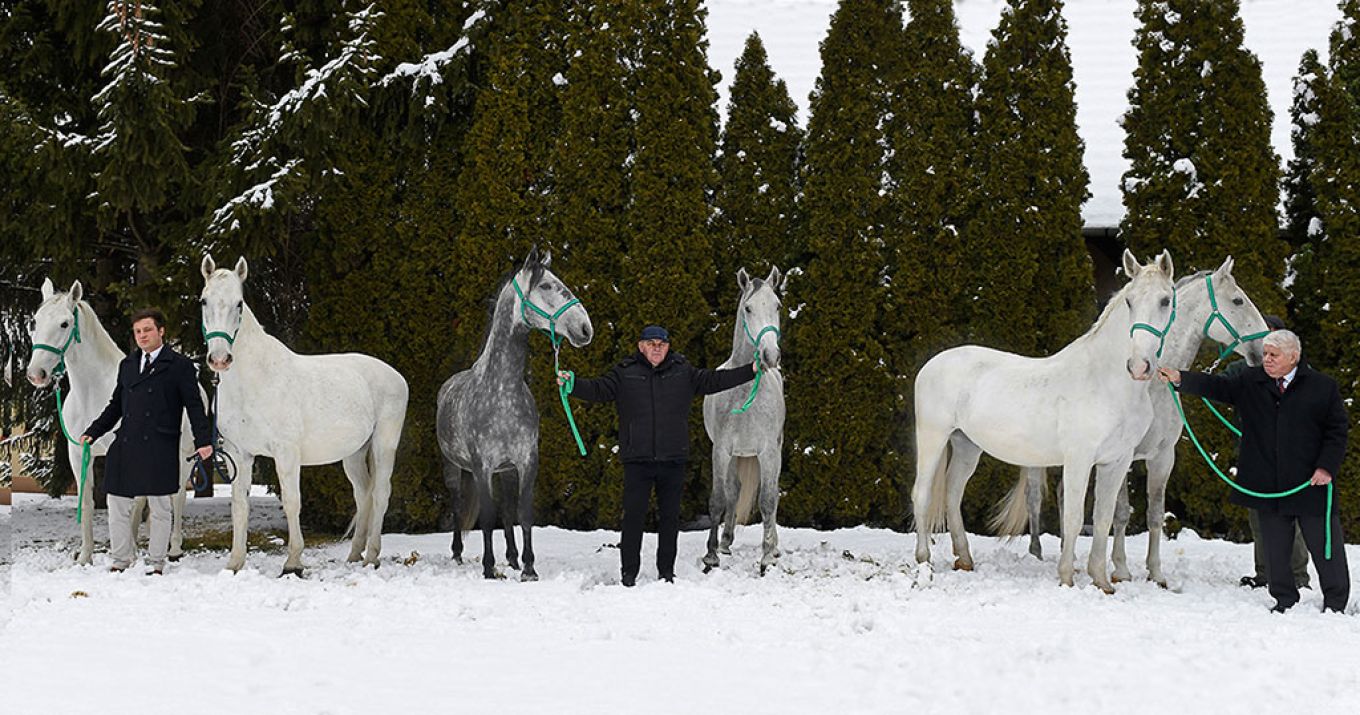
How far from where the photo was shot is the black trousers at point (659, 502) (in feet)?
23.3

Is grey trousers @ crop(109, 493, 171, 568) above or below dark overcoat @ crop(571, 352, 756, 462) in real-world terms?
below

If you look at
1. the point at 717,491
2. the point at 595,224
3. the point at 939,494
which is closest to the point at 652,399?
the point at 717,491

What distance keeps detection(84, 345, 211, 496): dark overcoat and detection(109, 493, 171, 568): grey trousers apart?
18 centimetres

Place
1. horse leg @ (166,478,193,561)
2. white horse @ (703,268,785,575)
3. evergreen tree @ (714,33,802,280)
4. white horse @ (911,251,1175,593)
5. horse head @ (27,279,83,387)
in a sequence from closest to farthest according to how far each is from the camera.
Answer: white horse @ (911,251,1175,593) < horse head @ (27,279,83,387) < white horse @ (703,268,785,575) < horse leg @ (166,478,193,561) < evergreen tree @ (714,33,802,280)

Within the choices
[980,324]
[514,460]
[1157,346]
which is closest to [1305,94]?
[980,324]

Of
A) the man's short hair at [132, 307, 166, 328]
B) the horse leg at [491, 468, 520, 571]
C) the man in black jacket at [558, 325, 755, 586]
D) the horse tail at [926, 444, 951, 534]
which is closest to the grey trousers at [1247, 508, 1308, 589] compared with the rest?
the horse tail at [926, 444, 951, 534]

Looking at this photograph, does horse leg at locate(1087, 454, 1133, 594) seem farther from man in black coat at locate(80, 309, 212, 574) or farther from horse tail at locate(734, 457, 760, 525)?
man in black coat at locate(80, 309, 212, 574)

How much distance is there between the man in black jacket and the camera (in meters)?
7.10

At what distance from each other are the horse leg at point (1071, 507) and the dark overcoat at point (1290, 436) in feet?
2.89

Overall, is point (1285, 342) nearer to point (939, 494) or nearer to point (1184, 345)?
point (1184, 345)

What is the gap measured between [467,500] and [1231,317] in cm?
565

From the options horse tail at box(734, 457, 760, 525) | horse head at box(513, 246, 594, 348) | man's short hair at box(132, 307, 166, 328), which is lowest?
horse tail at box(734, 457, 760, 525)

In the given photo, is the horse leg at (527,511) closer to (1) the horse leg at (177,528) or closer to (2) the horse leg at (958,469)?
(1) the horse leg at (177,528)

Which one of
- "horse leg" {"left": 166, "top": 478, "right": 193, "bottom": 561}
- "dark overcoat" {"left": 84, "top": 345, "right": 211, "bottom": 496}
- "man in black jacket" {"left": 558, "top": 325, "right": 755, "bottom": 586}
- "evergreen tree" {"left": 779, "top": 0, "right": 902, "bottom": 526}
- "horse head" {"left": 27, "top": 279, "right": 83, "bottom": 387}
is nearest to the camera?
"man in black jacket" {"left": 558, "top": 325, "right": 755, "bottom": 586}
